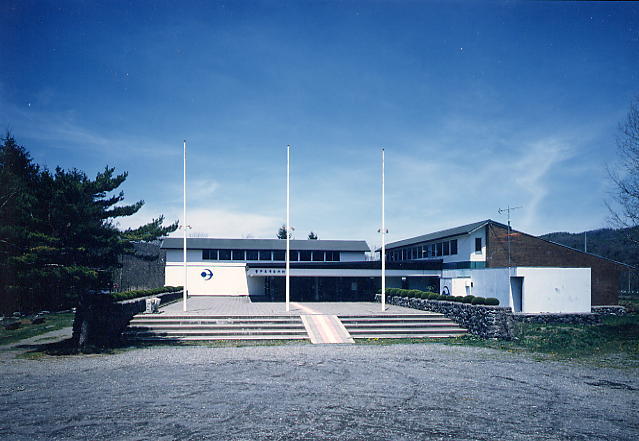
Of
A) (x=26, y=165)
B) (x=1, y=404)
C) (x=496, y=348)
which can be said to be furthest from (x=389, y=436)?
(x=26, y=165)

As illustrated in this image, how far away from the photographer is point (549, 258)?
121 ft

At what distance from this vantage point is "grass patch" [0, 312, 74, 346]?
18867 mm

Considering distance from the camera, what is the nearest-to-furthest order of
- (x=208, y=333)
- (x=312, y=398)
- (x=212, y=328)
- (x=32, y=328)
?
Result: (x=312, y=398) → (x=208, y=333) → (x=212, y=328) → (x=32, y=328)

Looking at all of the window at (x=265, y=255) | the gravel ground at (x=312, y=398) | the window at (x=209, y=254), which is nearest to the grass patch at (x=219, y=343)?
the gravel ground at (x=312, y=398)

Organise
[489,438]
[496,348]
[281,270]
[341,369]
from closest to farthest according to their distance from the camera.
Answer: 1. [489,438]
2. [341,369]
3. [496,348]
4. [281,270]

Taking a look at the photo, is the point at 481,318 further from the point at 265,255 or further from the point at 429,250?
the point at 265,255

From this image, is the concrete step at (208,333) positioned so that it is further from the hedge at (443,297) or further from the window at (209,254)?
the window at (209,254)

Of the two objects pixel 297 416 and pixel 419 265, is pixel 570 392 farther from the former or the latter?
pixel 419 265

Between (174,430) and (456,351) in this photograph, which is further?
(456,351)

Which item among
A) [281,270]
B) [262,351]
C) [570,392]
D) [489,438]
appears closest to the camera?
[489,438]

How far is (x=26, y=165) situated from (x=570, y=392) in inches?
1507

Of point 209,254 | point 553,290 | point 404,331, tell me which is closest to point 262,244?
point 209,254

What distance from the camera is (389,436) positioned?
22.6ft

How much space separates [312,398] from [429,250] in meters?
35.9
